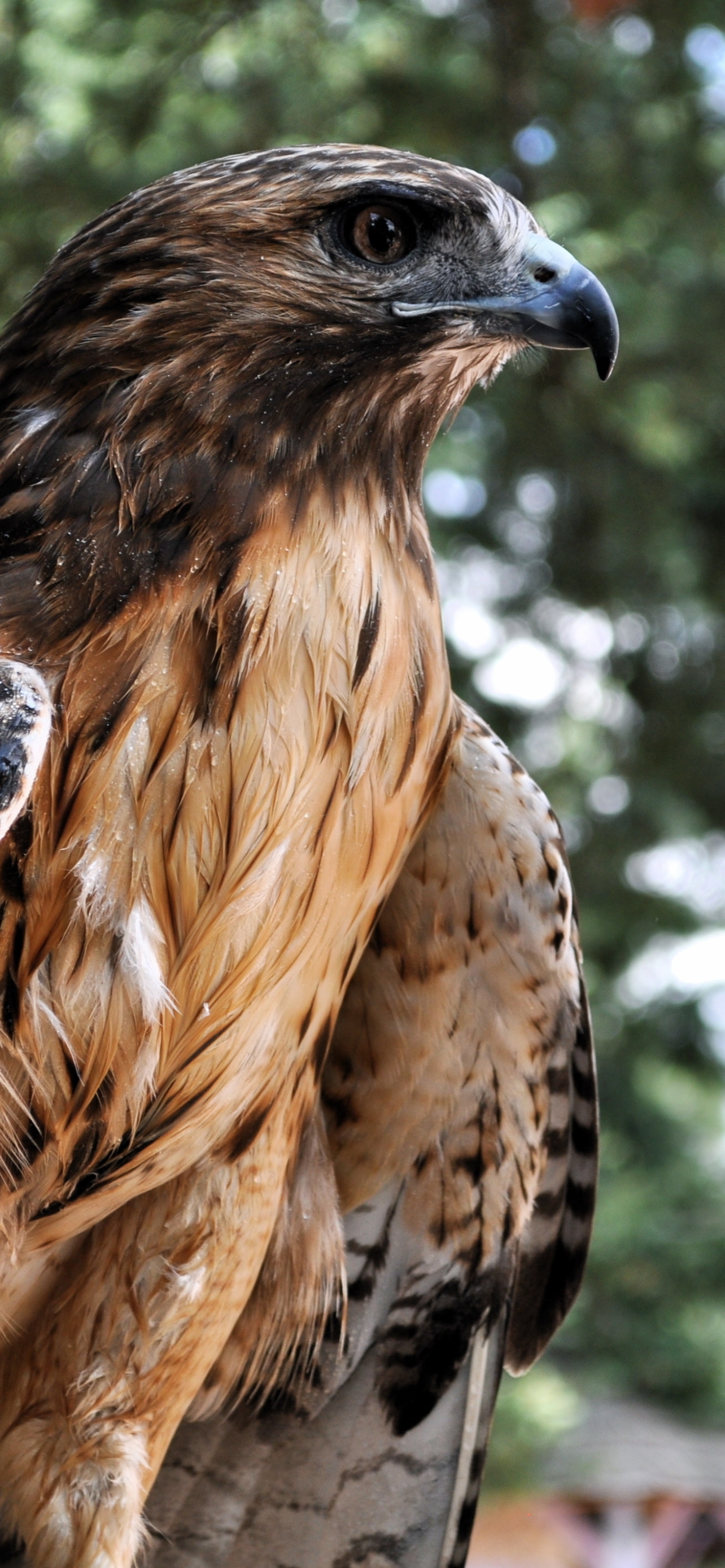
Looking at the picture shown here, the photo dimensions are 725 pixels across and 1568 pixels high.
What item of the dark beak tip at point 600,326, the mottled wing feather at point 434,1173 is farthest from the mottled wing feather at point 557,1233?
the dark beak tip at point 600,326

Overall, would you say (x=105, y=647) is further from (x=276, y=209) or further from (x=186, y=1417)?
(x=186, y=1417)

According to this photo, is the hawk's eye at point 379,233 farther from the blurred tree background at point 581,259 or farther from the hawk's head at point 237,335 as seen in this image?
the blurred tree background at point 581,259

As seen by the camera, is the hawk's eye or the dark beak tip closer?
the hawk's eye

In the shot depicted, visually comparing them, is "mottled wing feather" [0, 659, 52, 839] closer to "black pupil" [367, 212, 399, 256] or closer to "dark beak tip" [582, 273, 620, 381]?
"black pupil" [367, 212, 399, 256]

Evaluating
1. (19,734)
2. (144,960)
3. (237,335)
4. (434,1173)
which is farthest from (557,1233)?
(237,335)

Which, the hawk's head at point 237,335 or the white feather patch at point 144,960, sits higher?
the hawk's head at point 237,335

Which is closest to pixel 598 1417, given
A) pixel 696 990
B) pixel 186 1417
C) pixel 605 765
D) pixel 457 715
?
pixel 696 990

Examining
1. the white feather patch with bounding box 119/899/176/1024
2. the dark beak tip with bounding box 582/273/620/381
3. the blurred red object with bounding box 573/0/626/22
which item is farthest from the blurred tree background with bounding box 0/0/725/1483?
the white feather patch with bounding box 119/899/176/1024
